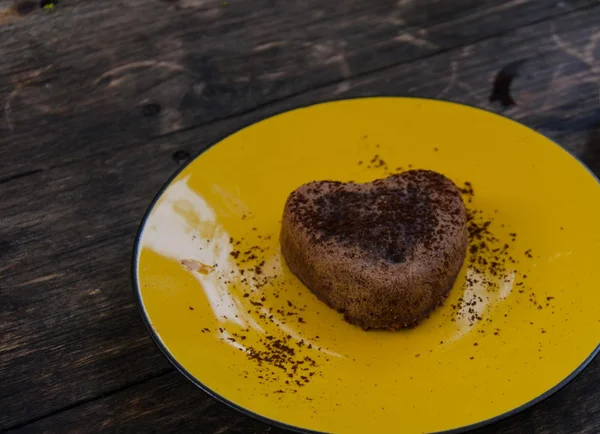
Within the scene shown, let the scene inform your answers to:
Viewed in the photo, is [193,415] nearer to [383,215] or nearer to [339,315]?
[339,315]

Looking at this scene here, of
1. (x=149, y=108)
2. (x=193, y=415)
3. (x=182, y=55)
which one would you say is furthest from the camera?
(x=182, y=55)

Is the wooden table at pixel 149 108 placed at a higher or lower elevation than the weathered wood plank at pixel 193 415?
higher

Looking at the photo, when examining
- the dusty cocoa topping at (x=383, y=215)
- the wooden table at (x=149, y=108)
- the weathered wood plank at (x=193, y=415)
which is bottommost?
the weathered wood plank at (x=193, y=415)

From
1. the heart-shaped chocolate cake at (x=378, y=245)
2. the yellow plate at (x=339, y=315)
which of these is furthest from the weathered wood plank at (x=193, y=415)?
the heart-shaped chocolate cake at (x=378, y=245)

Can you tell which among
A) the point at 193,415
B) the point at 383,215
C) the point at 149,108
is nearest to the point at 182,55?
the point at 149,108

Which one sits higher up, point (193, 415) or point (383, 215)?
point (383, 215)

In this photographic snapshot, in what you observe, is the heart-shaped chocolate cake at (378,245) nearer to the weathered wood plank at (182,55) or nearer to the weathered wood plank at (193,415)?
the weathered wood plank at (193,415)

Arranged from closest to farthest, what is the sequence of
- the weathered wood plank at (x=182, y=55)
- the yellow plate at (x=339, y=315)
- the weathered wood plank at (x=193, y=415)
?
Answer: the yellow plate at (x=339, y=315), the weathered wood plank at (x=193, y=415), the weathered wood plank at (x=182, y=55)

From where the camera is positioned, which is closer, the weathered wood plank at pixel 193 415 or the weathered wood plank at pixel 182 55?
the weathered wood plank at pixel 193 415
